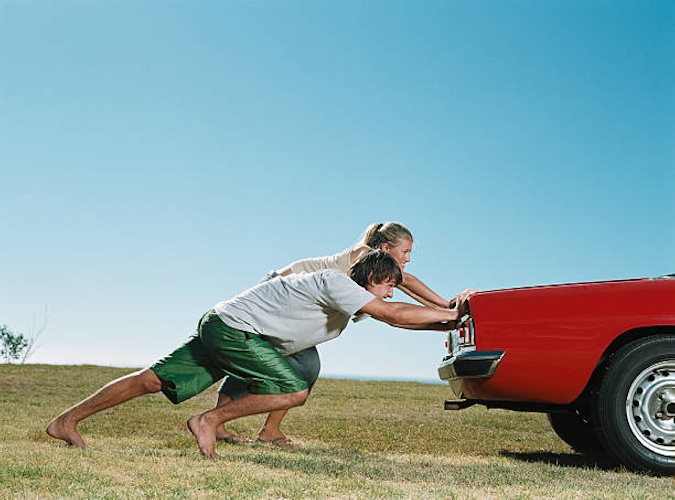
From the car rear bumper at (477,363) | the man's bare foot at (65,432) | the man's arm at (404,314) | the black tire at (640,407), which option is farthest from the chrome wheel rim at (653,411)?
the man's bare foot at (65,432)

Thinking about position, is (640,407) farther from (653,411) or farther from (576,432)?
(576,432)

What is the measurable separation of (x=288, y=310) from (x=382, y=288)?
24.9 inches

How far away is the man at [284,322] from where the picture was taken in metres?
5.02

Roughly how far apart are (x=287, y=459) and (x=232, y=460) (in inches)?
14.8

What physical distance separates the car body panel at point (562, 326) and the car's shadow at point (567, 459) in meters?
0.66

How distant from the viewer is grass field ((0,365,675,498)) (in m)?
4.05

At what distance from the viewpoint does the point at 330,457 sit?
549 centimetres

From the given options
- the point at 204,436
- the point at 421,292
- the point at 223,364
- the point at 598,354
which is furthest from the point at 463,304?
the point at 204,436

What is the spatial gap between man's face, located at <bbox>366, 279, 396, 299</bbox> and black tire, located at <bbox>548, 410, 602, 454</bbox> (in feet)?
7.22

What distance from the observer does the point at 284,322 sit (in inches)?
207

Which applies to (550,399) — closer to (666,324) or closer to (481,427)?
(666,324)

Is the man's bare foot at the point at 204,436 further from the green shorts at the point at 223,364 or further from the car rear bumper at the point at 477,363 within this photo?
the car rear bumper at the point at 477,363

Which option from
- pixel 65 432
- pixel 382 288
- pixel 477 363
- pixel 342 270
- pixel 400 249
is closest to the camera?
pixel 477 363

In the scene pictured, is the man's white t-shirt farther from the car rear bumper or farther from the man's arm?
the car rear bumper
